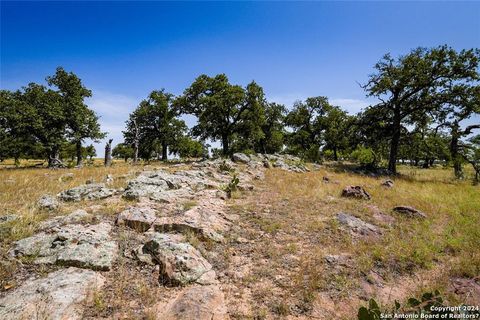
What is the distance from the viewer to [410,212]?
10695mm

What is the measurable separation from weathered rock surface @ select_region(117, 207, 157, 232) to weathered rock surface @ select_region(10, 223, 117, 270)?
921 millimetres

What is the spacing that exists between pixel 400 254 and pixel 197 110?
32071mm

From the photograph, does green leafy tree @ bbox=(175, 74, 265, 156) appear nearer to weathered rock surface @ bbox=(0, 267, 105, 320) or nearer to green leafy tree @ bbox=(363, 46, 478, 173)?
green leafy tree @ bbox=(363, 46, 478, 173)

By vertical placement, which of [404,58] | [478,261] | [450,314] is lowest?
[478,261]

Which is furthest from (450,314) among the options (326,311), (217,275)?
(217,275)

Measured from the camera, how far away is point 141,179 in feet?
41.4

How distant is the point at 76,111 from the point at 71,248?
99.9ft

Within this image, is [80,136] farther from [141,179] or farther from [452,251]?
[452,251]

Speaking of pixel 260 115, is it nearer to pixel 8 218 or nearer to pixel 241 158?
pixel 241 158

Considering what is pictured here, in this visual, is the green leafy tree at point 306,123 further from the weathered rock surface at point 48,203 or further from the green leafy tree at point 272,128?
the weathered rock surface at point 48,203

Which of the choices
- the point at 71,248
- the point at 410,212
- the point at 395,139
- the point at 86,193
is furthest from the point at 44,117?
the point at 395,139

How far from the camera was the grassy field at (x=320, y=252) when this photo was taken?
5.27 metres

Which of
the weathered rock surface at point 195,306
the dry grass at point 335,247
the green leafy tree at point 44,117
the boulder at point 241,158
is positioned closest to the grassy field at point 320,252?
the dry grass at point 335,247

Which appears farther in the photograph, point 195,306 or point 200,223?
point 200,223
